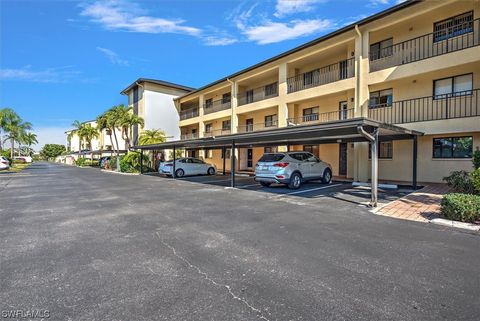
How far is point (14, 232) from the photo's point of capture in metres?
5.69

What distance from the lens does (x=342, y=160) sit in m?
17.9

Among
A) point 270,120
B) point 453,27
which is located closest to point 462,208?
point 453,27

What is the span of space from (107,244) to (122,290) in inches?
77.8

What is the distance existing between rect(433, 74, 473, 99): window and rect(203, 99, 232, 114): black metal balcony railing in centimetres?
1630

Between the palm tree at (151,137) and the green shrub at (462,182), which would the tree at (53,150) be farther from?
the green shrub at (462,182)

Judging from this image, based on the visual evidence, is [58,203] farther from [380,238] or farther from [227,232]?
[380,238]

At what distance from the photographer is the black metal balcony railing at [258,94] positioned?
72.4ft

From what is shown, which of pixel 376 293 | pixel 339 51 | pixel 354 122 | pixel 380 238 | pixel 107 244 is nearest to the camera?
pixel 376 293

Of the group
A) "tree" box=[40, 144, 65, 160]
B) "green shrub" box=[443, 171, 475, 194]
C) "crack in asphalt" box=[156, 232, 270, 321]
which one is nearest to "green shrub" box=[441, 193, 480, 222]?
A: "green shrub" box=[443, 171, 475, 194]

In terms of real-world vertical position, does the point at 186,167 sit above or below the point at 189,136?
below

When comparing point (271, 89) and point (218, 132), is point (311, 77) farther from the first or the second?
point (218, 132)

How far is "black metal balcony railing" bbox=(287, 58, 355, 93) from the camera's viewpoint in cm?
1617

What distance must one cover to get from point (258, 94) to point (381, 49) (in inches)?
406

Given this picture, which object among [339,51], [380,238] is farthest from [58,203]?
[339,51]
